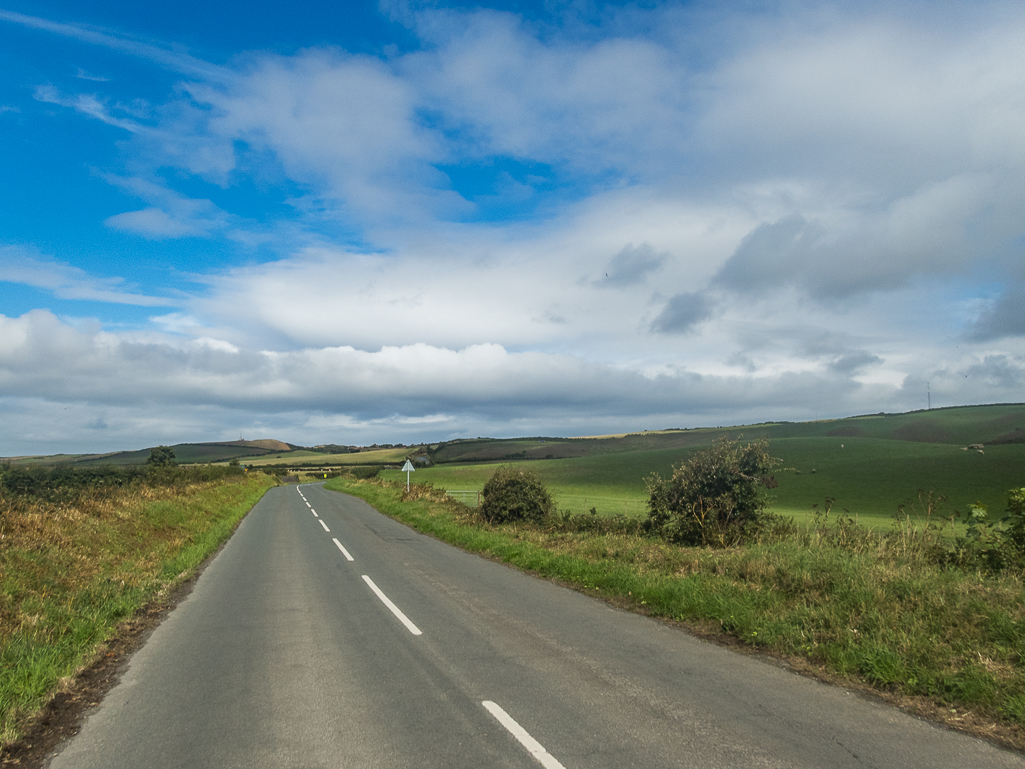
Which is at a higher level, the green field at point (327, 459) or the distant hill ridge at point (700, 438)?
the distant hill ridge at point (700, 438)

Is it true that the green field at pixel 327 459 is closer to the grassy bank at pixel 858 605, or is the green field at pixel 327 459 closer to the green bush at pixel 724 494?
the green bush at pixel 724 494

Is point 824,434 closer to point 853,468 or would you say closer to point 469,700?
point 853,468

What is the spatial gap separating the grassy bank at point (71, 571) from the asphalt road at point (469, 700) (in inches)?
31.2

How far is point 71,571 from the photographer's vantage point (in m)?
11.6

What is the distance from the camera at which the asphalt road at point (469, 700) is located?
4871mm

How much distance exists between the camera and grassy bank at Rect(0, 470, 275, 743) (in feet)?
22.6

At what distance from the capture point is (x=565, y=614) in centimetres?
978

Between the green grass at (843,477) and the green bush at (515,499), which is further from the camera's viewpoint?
the green grass at (843,477)

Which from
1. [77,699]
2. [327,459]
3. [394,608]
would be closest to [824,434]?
[394,608]

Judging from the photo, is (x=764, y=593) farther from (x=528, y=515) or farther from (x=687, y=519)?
(x=528, y=515)

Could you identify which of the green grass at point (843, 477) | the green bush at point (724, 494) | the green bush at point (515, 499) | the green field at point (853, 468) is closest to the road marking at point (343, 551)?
the green bush at point (515, 499)

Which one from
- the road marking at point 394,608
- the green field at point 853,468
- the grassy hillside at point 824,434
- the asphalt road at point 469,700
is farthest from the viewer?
the grassy hillside at point 824,434

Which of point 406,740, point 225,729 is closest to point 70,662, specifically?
point 225,729

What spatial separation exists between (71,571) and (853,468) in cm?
6577
